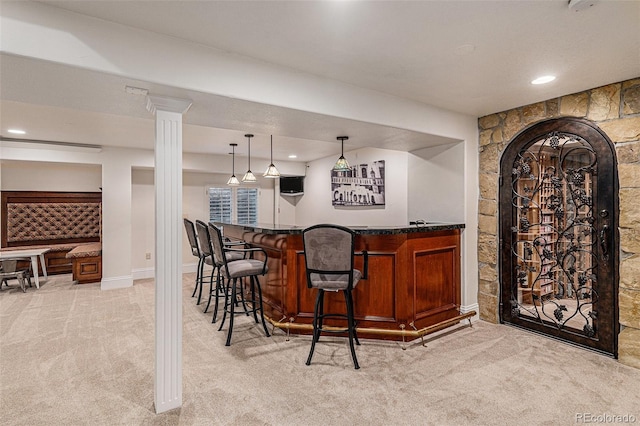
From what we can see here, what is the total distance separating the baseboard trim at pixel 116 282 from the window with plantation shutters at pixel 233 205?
2.00 meters

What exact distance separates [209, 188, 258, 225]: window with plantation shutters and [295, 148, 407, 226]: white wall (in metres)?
1.09

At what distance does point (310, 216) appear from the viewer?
720 centimetres

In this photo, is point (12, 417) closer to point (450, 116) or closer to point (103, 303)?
point (103, 303)

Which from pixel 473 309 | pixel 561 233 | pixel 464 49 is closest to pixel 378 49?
pixel 464 49

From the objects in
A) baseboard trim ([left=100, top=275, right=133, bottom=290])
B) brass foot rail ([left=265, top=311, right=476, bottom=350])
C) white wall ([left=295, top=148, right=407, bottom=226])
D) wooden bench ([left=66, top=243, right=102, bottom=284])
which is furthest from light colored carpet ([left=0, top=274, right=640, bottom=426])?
white wall ([left=295, top=148, right=407, bottom=226])

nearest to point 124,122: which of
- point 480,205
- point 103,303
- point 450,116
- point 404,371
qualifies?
point 103,303

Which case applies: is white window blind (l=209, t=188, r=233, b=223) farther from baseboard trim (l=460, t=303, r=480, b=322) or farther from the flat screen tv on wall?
baseboard trim (l=460, t=303, r=480, b=322)

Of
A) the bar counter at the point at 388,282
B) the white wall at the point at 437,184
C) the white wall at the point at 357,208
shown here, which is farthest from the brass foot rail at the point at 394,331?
the white wall at the point at 357,208

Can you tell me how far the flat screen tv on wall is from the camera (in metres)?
7.38

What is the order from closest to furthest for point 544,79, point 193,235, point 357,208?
point 544,79, point 193,235, point 357,208

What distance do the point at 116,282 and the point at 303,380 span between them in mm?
4377

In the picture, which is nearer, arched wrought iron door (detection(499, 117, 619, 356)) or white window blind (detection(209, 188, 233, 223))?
arched wrought iron door (detection(499, 117, 619, 356))

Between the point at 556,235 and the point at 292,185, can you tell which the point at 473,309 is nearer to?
the point at 556,235

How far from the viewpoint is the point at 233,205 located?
7238 mm
